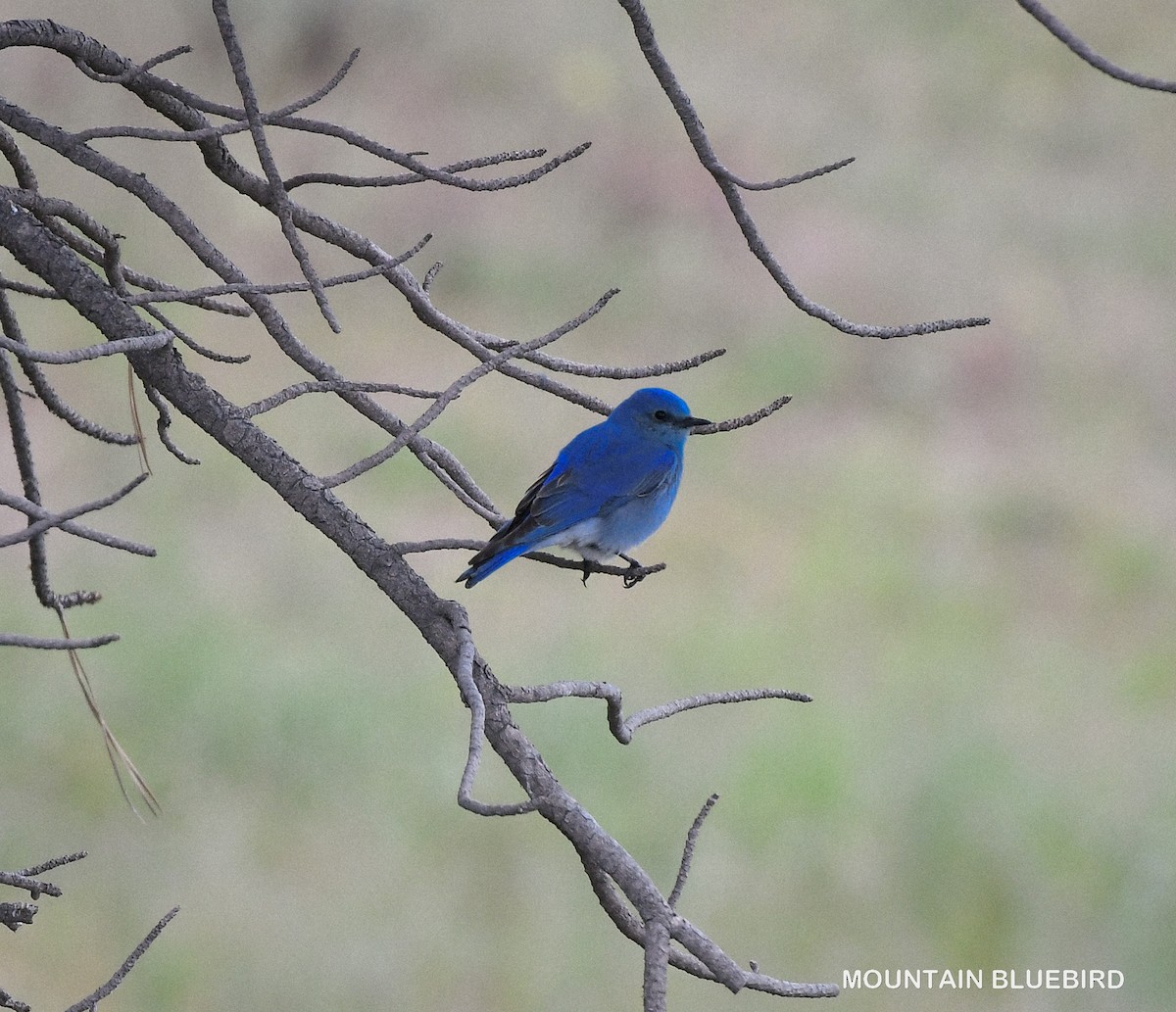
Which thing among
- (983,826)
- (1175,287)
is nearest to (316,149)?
(1175,287)

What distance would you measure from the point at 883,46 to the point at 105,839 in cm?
1357

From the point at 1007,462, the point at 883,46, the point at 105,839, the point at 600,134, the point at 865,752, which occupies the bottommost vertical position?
the point at 105,839

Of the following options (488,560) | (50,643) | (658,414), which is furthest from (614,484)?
(50,643)

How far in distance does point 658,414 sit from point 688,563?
6.33 meters

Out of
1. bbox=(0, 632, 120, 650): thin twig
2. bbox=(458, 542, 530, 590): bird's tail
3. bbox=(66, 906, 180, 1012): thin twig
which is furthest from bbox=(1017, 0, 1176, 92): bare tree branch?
bbox=(458, 542, 530, 590): bird's tail

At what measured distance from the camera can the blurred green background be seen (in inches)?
260

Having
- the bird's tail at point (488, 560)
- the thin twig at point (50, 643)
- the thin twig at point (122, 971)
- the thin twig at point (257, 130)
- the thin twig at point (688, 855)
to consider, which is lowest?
the thin twig at point (122, 971)

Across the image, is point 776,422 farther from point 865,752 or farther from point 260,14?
point 260,14

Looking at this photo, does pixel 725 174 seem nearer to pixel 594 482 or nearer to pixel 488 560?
pixel 488 560

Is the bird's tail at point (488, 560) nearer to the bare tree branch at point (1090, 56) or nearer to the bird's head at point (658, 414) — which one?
the bird's head at point (658, 414)

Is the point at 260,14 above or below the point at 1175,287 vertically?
above

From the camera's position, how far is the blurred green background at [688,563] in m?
6.61

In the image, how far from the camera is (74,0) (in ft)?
43.0

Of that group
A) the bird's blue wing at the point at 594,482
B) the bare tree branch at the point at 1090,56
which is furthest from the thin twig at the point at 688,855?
the bird's blue wing at the point at 594,482
